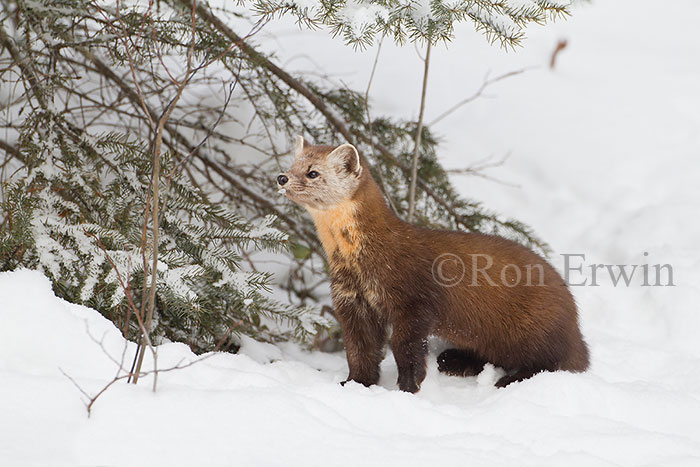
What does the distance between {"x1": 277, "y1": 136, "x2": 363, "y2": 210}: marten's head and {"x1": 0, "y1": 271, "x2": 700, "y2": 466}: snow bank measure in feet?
2.19

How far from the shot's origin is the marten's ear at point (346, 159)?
2928 millimetres

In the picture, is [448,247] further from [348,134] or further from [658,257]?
[658,257]

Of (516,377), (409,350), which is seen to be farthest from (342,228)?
(516,377)

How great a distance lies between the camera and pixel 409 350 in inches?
113

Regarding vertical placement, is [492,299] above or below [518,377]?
above

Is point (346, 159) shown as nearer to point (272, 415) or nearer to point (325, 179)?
point (325, 179)

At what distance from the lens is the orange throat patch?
2.92 metres

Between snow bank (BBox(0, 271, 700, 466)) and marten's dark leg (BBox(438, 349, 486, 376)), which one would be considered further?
marten's dark leg (BBox(438, 349, 486, 376))

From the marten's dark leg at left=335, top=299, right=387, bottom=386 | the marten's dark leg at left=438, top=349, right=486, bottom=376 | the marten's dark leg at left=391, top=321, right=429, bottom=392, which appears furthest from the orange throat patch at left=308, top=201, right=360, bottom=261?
the marten's dark leg at left=438, top=349, right=486, bottom=376

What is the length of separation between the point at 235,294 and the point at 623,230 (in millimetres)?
3168

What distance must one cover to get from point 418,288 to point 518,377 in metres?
0.57

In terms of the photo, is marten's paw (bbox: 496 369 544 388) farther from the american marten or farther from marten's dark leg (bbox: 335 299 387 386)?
marten's dark leg (bbox: 335 299 387 386)

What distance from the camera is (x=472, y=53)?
7148 mm

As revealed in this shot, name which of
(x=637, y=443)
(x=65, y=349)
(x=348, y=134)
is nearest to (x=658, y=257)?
(x=348, y=134)
